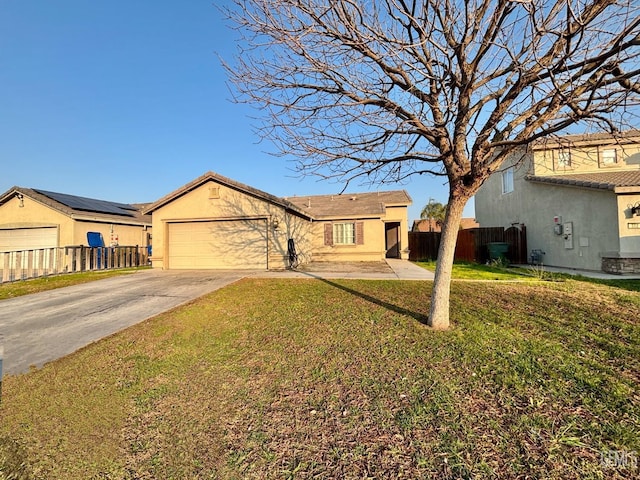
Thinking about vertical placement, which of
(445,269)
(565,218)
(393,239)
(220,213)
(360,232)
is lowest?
(445,269)

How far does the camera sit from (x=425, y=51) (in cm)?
457

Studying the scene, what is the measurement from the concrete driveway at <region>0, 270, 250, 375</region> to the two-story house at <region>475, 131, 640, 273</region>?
10.5m

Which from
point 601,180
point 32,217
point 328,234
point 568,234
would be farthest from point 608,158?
point 32,217

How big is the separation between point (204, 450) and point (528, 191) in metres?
18.2

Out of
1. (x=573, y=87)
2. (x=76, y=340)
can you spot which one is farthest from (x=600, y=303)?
(x=76, y=340)

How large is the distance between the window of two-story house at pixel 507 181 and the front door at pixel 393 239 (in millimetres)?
6756

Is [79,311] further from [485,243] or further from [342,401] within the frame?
[485,243]

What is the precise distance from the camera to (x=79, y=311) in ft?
22.6

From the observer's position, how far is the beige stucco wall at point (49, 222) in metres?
14.8

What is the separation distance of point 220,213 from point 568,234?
15466mm

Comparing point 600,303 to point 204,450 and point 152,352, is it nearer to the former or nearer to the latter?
point 204,450

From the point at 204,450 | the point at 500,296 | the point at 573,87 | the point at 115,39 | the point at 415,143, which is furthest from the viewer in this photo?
the point at 115,39

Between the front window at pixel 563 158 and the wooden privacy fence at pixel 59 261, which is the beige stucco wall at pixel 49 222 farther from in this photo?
the front window at pixel 563 158

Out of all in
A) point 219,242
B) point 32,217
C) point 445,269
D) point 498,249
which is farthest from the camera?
point 32,217
